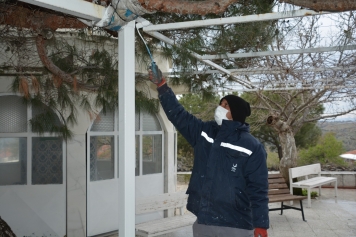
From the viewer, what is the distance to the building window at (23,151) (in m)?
Result: 7.93

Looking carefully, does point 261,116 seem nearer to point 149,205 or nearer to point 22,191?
point 149,205

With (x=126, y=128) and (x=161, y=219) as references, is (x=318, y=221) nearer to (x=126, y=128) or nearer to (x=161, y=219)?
(x=161, y=219)

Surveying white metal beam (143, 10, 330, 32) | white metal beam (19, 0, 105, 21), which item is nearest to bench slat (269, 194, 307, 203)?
white metal beam (143, 10, 330, 32)

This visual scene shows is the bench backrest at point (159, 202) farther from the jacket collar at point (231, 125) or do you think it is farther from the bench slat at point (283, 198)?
the jacket collar at point (231, 125)

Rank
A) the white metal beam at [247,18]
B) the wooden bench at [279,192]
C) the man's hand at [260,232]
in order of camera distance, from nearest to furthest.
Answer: the white metal beam at [247,18] < the man's hand at [260,232] < the wooden bench at [279,192]

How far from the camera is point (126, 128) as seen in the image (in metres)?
3.08

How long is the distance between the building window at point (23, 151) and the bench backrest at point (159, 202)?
1964mm

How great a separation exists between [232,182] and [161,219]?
4120 millimetres

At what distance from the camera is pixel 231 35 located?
4355 millimetres

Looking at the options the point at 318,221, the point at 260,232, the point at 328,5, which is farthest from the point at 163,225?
the point at 328,5

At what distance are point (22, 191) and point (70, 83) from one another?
4322 mm

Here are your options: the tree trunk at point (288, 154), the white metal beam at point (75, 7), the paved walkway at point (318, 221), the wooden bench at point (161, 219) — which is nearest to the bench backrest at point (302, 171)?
the tree trunk at point (288, 154)

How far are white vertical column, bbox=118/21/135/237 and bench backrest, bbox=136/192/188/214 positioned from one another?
3989mm

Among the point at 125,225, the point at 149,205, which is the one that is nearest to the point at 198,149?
the point at 125,225
